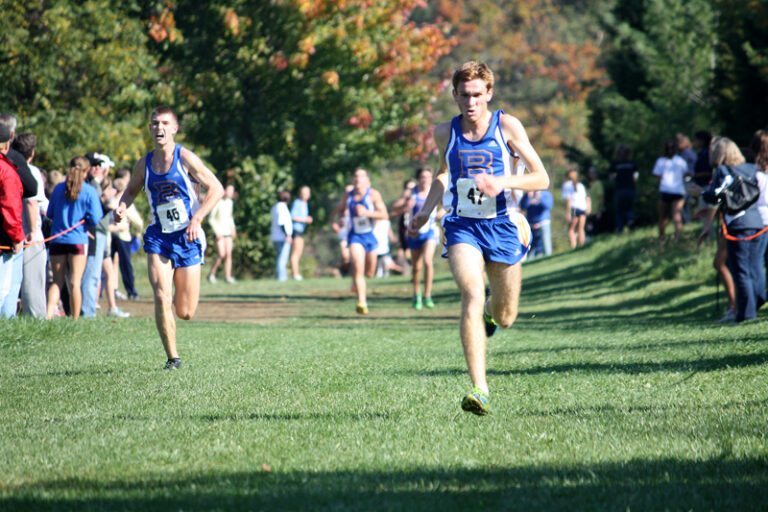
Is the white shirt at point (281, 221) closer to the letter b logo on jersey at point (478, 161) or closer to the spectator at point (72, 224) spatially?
the spectator at point (72, 224)

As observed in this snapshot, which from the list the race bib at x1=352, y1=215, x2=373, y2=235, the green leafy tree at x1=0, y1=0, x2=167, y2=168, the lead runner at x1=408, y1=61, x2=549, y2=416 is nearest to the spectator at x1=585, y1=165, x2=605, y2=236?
the green leafy tree at x1=0, y1=0, x2=167, y2=168

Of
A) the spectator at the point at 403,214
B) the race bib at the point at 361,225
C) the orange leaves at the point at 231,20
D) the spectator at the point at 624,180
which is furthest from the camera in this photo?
the orange leaves at the point at 231,20

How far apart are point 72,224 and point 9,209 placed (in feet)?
12.3

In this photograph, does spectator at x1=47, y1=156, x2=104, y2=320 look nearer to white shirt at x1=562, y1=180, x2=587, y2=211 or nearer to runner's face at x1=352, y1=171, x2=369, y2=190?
runner's face at x1=352, y1=171, x2=369, y2=190

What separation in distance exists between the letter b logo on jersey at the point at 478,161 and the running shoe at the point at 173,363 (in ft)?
11.6

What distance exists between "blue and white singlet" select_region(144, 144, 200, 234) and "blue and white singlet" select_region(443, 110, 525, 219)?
280cm

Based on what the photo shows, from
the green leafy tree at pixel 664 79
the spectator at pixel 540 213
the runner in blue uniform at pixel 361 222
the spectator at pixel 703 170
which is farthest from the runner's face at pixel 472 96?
the green leafy tree at pixel 664 79

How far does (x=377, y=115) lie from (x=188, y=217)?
23.2 m

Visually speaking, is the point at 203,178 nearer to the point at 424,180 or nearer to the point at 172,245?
the point at 172,245

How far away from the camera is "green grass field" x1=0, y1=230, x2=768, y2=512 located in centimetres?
442

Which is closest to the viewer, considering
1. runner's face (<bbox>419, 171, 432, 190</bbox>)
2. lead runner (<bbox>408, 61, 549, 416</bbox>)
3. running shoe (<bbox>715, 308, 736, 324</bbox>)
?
lead runner (<bbox>408, 61, 549, 416</bbox>)

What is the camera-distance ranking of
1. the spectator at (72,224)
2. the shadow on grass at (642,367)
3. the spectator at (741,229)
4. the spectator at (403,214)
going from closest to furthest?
the shadow on grass at (642,367)
the spectator at (741,229)
the spectator at (72,224)
the spectator at (403,214)

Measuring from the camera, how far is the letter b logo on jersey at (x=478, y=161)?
6.54 meters

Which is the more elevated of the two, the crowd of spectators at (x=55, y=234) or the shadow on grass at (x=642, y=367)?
the crowd of spectators at (x=55, y=234)
